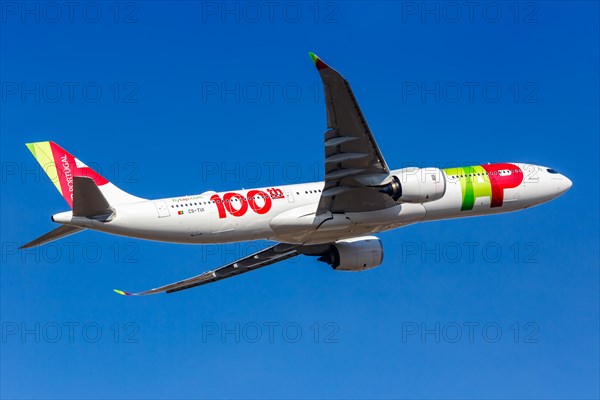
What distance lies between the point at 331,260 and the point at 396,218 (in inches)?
277

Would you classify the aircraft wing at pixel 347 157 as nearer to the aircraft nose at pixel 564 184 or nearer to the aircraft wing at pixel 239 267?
the aircraft wing at pixel 239 267

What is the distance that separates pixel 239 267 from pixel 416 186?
14155 mm

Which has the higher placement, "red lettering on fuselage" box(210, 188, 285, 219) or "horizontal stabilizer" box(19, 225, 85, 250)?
"red lettering on fuselage" box(210, 188, 285, 219)

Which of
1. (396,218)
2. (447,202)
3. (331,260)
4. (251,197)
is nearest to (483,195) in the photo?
(447,202)

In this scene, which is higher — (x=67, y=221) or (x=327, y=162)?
(x=327, y=162)

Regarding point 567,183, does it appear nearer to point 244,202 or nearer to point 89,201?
point 244,202

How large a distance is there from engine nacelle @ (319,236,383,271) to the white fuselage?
3055mm

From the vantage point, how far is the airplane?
42.2 meters

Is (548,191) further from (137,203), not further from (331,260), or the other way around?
(137,203)

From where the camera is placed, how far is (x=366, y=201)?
45750mm

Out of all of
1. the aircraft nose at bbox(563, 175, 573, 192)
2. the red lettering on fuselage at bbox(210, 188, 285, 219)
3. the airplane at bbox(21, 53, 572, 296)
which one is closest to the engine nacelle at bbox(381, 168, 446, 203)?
the airplane at bbox(21, 53, 572, 296)

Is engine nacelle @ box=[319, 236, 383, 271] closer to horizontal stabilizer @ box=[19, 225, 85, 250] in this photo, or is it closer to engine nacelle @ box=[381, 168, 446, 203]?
engine nacelle @ box=[381, 168, 446, 203]

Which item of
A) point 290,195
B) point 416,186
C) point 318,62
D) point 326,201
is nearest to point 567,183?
point 416,186

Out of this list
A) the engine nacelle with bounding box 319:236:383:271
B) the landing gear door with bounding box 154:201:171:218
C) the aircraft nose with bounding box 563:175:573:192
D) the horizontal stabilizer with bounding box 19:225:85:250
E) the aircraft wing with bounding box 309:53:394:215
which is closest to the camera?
the aircraft wing with bounding box 309:53:394:215
